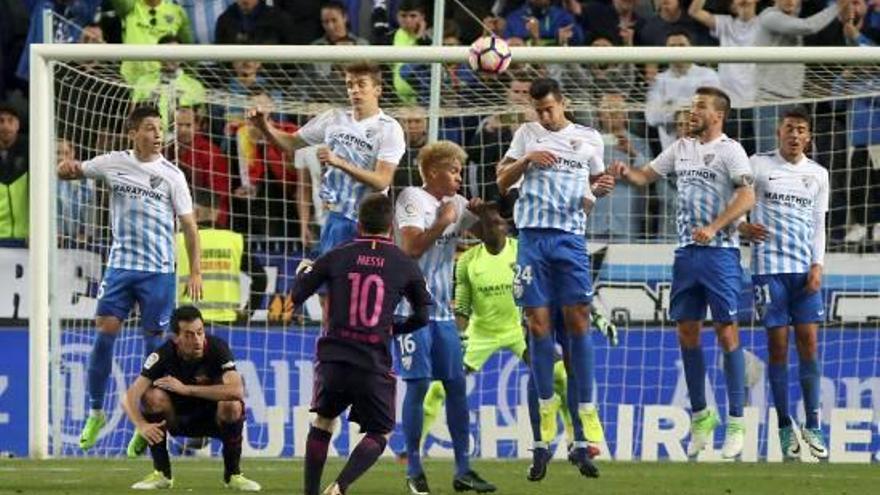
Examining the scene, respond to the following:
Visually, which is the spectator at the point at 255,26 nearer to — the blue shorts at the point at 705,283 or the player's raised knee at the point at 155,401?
the blue shorts at the point at 705,283

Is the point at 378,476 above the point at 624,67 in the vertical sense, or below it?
below

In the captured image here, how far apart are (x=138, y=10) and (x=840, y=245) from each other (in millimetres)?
6784

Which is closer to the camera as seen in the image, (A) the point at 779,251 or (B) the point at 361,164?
(B) the point at 361,164

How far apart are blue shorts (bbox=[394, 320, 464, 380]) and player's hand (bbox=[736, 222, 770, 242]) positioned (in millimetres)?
3133

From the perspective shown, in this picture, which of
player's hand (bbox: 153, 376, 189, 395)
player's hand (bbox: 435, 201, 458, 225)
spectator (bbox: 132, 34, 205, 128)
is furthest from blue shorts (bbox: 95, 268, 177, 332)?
player's hand (bbox: 435, 201, 458, 225)

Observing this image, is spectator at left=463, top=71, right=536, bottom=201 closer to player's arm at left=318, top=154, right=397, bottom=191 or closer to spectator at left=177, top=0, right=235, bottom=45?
spectator at left=177, top=0, right=235, bottom=45

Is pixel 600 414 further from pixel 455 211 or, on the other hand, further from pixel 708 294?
pixel 455 211

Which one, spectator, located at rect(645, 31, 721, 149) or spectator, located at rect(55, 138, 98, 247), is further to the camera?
spectator, located at rect(645, 31, 721, 149)

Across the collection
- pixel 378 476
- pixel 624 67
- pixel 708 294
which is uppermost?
pixel 624 67

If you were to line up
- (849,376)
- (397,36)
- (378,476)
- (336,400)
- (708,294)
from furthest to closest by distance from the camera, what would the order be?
1. (397,36)
2. (849,376)
3. (708,294)
4. (378,476)
5. (336,400)

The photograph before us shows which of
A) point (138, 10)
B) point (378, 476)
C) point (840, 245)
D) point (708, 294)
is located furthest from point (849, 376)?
point (138, 10)

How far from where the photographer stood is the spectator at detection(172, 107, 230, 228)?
19984 millimetres

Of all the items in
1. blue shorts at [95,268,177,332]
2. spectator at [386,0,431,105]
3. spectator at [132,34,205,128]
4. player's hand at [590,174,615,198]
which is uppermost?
spectator at [386,0,431,105]

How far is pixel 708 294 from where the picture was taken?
55.5ft
